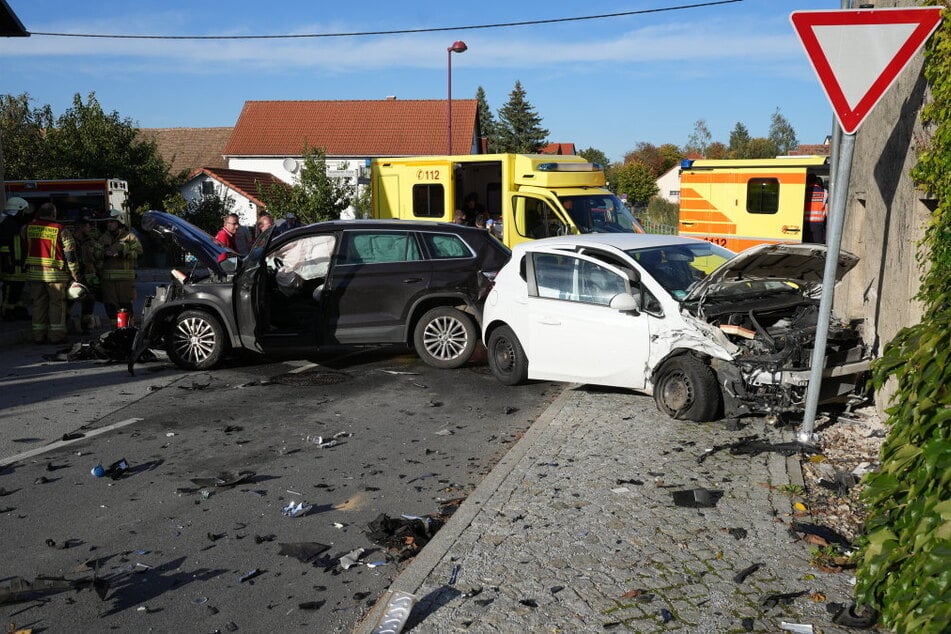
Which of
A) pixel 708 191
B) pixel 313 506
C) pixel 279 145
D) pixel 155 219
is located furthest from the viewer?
pixel 279 145

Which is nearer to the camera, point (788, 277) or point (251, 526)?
point (251, 526)

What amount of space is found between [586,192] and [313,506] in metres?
10.8

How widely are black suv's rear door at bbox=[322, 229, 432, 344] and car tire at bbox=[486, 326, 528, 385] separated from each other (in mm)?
1444

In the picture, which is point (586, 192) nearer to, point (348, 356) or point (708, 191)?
point (708, 191)

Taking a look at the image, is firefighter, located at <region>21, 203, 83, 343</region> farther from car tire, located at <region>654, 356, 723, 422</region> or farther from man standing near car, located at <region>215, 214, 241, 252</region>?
car tire, located at <region>654, 356, 723, 422</region>

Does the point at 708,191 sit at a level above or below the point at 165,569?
above

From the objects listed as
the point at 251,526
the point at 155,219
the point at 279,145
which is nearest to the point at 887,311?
the point at 251,526

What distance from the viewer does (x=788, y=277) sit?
27.7 ft

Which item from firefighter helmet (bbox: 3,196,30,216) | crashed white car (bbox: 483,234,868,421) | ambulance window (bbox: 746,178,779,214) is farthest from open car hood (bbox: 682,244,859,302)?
firefighter helmet (bbox: 3,196,30,216)

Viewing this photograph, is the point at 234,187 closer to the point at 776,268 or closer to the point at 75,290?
the point at 75,290

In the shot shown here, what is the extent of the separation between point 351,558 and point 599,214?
11270mm

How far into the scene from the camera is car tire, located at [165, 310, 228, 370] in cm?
1105

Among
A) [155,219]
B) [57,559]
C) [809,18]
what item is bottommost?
[57,559]

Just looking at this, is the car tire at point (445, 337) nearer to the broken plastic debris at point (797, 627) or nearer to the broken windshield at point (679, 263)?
the broken windshield at point (679, 263)
